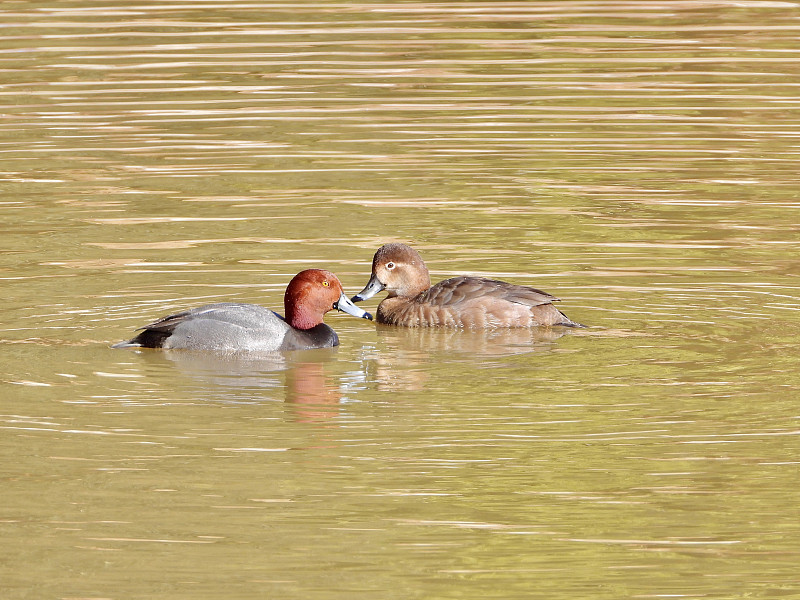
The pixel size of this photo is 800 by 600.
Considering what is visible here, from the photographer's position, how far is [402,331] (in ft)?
38.1

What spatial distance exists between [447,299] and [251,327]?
4.53 feet

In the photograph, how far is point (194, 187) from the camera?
1526cm

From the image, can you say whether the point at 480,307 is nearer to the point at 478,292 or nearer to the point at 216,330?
the point at 478,292

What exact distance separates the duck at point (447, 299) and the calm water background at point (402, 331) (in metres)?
0.18

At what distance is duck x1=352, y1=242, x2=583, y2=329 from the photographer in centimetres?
1122

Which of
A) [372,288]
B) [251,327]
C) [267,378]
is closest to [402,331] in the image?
[372,288]

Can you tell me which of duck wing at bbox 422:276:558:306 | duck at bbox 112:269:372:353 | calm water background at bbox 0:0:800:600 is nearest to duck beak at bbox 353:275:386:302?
calm water background at bbox 0:0:800:600

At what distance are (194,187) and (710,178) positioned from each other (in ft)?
14.0

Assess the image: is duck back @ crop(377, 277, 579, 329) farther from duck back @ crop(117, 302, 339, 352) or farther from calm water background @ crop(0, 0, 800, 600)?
duck back @ crop(117, 302, 339, 352)

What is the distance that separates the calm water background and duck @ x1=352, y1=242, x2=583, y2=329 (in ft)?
0.58

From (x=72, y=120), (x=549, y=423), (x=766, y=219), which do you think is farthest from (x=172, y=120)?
(x=549, y=423)

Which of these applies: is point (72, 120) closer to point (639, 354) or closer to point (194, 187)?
point (194, 187)

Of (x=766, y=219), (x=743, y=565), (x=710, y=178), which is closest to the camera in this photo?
(x=743, y=565)

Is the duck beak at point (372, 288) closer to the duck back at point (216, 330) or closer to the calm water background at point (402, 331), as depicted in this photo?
the calm water background at point (402, 331)
